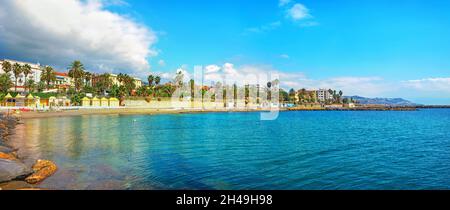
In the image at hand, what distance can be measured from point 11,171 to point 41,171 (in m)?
1.37

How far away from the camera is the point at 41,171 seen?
45.8ft

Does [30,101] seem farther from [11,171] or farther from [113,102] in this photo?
[11,171]

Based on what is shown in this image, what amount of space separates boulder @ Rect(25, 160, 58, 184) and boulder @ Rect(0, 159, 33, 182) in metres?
0.33

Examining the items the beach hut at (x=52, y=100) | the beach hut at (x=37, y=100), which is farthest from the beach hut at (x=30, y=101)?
the beach hut at (x=52, y=100)

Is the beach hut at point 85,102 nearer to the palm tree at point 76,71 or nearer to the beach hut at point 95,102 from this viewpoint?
the beach hut at point 95,102

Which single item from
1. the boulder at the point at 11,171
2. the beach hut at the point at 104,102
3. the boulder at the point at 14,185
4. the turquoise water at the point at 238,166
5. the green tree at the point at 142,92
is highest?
the green tree at the point at 142,92

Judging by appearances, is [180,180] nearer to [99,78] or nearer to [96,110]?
[96,110]

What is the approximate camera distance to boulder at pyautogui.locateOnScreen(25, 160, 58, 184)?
42.1 ft

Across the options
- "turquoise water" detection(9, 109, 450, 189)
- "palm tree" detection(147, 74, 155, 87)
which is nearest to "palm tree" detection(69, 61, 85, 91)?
"palm tree" detection(147, 74, 155, 87)

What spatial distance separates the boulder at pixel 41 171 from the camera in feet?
42.1

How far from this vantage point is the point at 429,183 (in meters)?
14.1

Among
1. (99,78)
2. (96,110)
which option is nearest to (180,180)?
(96,110)

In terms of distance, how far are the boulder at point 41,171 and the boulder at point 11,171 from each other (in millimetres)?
326

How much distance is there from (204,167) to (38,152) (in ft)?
41.8
